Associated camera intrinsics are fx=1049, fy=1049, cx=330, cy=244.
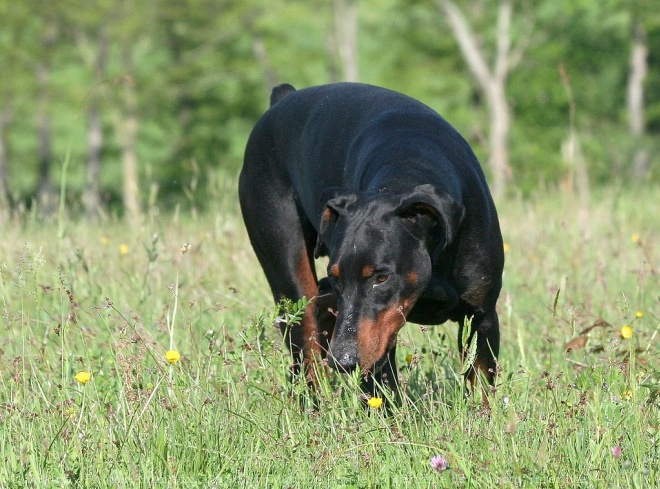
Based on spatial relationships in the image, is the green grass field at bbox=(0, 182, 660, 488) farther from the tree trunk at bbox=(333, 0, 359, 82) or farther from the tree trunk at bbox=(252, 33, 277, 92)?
the tree trunk at bbox=(252, 33, 277, 92)

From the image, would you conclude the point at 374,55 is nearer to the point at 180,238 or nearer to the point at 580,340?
the point at 180,238

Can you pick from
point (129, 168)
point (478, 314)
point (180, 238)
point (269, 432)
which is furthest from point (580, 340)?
point (129, 168)

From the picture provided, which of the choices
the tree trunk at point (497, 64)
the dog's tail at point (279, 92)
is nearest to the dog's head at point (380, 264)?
the dog's tail at point (279, 92)

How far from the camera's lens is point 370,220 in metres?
4.02

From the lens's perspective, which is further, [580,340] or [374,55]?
[374,55]

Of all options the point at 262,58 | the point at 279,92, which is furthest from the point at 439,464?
the point at 262,58

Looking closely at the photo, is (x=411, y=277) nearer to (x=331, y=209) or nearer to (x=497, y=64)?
(x=331, y=209)

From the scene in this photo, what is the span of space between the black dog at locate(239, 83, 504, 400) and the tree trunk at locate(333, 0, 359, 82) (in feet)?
89.4

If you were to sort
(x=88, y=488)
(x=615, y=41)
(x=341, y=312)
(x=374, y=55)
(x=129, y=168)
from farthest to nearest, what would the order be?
(x=374, y=55), (x=615, y=41), (x=129, y=168), (x=341, y=312), (x=88, y=488)

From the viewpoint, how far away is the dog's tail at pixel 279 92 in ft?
19.6

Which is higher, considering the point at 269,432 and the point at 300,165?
the point at 300,165

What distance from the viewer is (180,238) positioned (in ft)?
27.2

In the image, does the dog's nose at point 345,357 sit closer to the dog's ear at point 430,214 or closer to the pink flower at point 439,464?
the dog's ear at point 430,214

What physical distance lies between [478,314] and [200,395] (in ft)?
4.12
